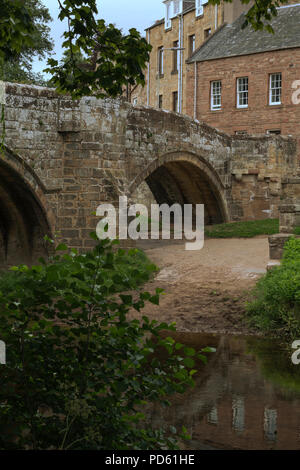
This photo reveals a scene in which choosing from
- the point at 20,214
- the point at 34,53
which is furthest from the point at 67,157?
the point at 34,53

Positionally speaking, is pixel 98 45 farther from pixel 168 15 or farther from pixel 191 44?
pixel 168 15

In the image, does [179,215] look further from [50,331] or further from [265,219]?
[50,331]

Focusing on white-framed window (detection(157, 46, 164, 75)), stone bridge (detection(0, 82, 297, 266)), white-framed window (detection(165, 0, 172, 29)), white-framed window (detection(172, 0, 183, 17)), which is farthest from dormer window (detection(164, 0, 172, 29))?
stone bridge (detection(0, 82, 297, 266))

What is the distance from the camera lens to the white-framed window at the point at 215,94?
30469 millimetres

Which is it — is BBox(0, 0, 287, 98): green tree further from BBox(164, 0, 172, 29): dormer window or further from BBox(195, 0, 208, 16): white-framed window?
BBox(164, 0, 172, 29): dormer window

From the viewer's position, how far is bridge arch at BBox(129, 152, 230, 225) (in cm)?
1914

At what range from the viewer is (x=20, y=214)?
1407 centimetres

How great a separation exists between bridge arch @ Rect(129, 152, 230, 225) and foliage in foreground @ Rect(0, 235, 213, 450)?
47.5 ft

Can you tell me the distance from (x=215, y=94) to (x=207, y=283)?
1965 cm

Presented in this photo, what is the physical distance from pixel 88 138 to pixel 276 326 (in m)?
6.03

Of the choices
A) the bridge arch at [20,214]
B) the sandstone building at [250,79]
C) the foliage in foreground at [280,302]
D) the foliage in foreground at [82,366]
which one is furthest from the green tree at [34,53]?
the foliage in foreground at [82,366]

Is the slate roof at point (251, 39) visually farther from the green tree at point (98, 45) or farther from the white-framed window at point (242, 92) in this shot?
the green tree at point (98, 45)

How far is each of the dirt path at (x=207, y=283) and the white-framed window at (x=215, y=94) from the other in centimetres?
1554

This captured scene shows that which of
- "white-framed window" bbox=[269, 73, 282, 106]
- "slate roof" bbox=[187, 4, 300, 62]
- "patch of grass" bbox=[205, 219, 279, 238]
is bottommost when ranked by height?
"patch of grass" bbox=[205, 219, 279, 238]
